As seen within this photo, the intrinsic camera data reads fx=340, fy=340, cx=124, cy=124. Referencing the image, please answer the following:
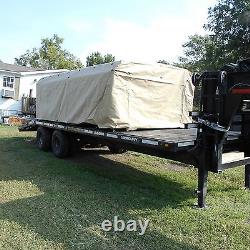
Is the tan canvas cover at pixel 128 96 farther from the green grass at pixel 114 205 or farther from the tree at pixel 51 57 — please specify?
the tree at pixel 51 57

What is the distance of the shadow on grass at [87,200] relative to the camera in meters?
4.72

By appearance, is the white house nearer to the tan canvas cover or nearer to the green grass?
the tan canvas cover

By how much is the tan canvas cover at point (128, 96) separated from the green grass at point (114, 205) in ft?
4.29

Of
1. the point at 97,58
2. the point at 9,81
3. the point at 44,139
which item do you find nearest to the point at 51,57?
the point at 97,58

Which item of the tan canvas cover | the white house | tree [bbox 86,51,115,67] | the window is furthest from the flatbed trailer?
tree [bbox 86,51,115,67]

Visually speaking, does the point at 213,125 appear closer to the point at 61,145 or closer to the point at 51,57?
the point at 61,145

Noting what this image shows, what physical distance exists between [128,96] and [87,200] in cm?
273

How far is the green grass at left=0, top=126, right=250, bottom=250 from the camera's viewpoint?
15.3 feet

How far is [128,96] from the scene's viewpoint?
7.87 meters

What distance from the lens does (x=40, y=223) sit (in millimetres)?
5133

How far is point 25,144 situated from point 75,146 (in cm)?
354

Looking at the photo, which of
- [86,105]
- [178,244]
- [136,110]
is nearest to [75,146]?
[86,105]

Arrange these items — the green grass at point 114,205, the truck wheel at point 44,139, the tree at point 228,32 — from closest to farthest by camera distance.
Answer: the green grass at point 114,205
the truck wheel at point 44,139
the tree at point 228,32

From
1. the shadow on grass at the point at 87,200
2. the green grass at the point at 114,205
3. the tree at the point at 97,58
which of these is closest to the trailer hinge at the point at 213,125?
the green grass at the point at 114,205
